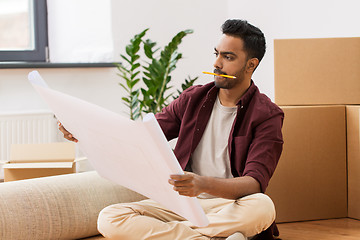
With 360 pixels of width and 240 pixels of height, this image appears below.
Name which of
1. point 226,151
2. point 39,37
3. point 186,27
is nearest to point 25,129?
point 39,37

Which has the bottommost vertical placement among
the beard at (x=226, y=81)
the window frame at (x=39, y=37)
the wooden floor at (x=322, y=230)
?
the wooden floor at (x=322, y=230)

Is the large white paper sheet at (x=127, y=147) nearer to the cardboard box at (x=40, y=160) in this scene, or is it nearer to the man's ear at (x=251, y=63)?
the man's ear at (x=251, y=63)

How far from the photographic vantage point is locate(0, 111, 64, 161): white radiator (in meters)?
3.34

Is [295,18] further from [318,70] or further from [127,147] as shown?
[127,147]

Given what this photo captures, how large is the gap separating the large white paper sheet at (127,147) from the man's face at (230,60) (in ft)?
1.63

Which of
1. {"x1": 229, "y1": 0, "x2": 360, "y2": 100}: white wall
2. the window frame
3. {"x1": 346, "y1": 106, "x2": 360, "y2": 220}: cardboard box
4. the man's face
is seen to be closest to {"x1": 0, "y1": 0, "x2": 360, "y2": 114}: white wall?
{"x1": 229, "y1": 0, "x2": 360, "y2": 100}: white wall

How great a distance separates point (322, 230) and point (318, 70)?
2.22 ft

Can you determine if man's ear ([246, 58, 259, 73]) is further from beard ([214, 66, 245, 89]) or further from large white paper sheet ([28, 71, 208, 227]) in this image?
large white paper sheet ([28, 71, 208, 227])

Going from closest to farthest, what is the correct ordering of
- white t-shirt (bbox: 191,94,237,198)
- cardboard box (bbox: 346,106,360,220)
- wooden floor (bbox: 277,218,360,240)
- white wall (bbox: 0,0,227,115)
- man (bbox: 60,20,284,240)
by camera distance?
man (bbox: 60,20,284,240)
white t-shirt (bbox: 191,94,237,198)
wooden floor (bbox: 277,218,360,240)
cardboard box (bbox: 346,106,360,220)
white wall (bbox: 0,0,227,115)

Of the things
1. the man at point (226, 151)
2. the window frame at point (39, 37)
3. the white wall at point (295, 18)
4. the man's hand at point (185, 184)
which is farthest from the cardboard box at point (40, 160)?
the white wall at point (295, 18)

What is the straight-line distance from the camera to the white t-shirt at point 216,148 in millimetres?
1864

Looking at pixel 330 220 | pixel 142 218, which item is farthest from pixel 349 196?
pixel 142 218

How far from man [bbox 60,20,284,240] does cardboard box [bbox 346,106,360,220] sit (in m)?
0.60

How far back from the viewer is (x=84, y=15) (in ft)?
12.0
